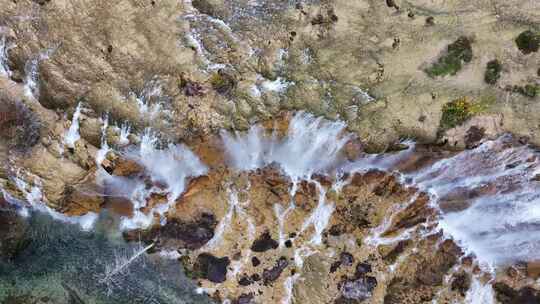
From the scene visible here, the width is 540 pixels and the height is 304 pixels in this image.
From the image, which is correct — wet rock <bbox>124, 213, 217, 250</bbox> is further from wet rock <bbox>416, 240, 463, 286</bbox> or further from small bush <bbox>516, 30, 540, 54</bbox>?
small bush <bbox>516, 30, 540, 54</bbox>

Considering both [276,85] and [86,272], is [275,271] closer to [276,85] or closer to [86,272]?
[276,85]

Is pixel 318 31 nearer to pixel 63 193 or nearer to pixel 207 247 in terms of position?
pixel 207 247

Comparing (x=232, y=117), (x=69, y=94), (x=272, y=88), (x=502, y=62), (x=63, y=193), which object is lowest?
(x=63, y=193)

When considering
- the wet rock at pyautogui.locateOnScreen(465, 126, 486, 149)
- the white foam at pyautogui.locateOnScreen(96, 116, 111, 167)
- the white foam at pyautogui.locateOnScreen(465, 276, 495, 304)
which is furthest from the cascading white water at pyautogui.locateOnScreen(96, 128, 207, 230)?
the white foam at pyautogui.locateOnScreen(465, 276, 495, 304)

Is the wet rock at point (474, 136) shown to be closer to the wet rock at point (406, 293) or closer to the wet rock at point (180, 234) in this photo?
the wet rock at point (406, 293)

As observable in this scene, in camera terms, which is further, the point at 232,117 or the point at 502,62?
the point at 232,117

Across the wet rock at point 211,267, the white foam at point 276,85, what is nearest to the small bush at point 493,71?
the white foam at point 276,85

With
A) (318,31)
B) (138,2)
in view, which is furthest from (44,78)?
(318,31)
